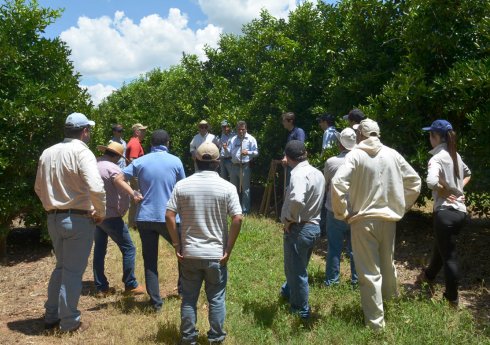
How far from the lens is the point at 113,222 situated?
21.1 ft

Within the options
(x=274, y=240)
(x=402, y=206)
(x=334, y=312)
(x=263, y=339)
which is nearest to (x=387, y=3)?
(x=274, y=240)

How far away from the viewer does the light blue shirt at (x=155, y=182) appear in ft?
18.9

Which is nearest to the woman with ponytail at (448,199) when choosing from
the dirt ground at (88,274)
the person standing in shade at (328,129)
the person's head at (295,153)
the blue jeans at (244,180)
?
the dirt ground at (88,274)

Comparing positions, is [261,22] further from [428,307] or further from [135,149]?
[428,307]

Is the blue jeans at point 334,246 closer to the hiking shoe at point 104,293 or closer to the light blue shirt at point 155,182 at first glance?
the light blue shirt at point 155,182

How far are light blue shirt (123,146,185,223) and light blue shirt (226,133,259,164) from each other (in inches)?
209

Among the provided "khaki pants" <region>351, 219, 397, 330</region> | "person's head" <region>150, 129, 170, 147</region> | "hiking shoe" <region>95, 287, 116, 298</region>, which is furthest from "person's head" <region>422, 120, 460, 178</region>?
"hiking shoe" <region>95, 287, 116, 298</region>

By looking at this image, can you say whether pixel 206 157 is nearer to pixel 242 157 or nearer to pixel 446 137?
pixel 446 137

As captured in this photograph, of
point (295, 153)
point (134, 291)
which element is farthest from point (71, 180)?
point (295, 153)

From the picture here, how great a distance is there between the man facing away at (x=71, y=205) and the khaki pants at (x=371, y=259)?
100 inches

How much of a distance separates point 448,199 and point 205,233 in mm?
2665

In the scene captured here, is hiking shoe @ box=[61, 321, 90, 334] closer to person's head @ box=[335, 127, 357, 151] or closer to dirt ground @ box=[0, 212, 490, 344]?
dirt ground @ box=[0, 212, 490, 344]

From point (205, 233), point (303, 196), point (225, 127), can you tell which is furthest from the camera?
point (225, 127)

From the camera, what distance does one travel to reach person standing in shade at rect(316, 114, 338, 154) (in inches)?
338
